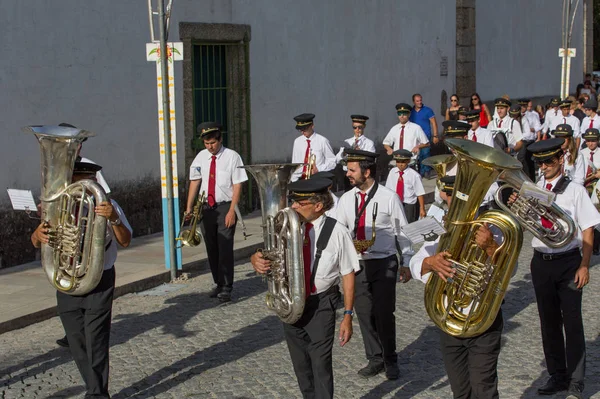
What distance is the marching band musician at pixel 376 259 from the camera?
776 centimetres

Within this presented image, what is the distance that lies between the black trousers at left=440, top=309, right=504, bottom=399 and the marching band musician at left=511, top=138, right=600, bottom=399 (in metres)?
1.27

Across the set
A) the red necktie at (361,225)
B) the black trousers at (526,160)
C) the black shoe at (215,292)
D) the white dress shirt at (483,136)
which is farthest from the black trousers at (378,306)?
the black trousers at (526,160)

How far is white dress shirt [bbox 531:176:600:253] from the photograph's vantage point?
23.5 ft

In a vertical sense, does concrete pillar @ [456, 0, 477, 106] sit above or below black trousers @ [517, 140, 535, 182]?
above

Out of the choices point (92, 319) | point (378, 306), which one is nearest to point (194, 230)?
point (378, 306)

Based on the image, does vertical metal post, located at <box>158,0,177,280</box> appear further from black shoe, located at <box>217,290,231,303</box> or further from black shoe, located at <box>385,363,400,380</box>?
black shoe, located at <box>385,363,400,380</box>

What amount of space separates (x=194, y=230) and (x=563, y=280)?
16.0 feet

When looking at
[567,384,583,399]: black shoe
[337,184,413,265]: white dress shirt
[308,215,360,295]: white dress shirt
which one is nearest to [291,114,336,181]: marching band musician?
[337,184,413,265]: white dress shirt

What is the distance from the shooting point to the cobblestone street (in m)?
7.52

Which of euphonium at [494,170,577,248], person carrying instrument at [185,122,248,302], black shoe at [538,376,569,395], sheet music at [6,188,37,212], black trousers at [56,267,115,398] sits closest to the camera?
euphonium at [494,170,577,248]

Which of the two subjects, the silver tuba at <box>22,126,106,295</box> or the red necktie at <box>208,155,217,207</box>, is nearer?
the silver tuba at <box>22,126,106,295</box>

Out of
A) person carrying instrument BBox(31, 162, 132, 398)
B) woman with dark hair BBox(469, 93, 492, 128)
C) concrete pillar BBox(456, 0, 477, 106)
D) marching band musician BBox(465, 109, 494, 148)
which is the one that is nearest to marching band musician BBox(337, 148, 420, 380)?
person carrying instrument BBox(31, 162, 132, 398)

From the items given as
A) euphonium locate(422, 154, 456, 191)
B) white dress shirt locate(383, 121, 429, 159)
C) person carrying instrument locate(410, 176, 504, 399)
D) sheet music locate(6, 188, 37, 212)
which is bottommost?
person carrying instrument locate(410, 176, 504, 399)

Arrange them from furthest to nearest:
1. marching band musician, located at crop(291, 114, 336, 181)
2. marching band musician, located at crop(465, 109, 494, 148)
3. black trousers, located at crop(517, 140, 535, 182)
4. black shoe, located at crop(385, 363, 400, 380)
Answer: black trousers, located at crop(517, 140, 535, 182) → marching band musician, located at crop(465, 109, 494, 148) → marching band musician, located at crop(291, 114, 336, 181) → black shoe, located at crop(385, 363, 400, 380)
